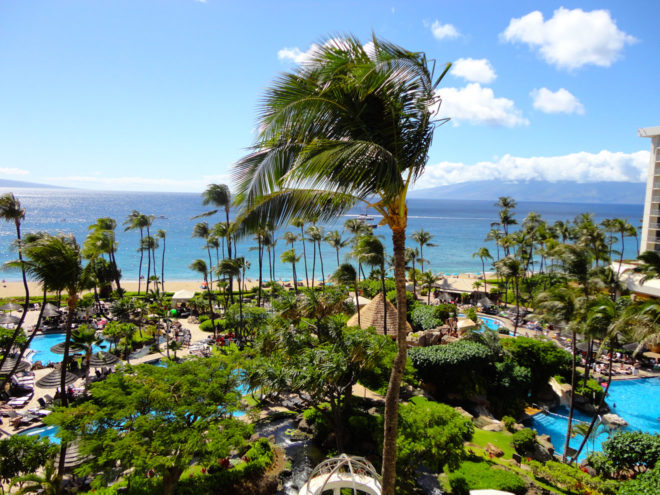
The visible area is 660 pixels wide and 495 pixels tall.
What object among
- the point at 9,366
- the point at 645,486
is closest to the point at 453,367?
the point at 645,486

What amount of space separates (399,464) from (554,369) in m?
16.3

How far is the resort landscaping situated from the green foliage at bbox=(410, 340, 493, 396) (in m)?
0.10

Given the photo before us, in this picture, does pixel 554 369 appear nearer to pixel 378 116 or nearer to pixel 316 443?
pixel 316 443

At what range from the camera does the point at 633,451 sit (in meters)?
12.9

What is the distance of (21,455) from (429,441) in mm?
11961

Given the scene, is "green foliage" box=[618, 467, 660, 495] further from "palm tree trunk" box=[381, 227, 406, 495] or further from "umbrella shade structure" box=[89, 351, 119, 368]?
"umbrella shade structure" box=[89, 351, 119, 368]

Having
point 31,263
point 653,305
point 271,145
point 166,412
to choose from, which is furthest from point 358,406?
point 271,145

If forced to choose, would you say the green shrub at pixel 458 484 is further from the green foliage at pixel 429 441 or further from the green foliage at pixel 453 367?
the green foliage at pixel 453 367

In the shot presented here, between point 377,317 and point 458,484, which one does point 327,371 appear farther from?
point 377,317

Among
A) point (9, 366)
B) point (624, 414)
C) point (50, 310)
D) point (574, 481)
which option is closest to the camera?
point (574, 481)

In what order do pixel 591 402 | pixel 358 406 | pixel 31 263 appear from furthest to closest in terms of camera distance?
pixel 591 402 → pixel 358 406 → pixel 31 263

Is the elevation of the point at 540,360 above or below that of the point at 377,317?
below

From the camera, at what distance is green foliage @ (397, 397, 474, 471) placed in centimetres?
1119

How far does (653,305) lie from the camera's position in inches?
423
